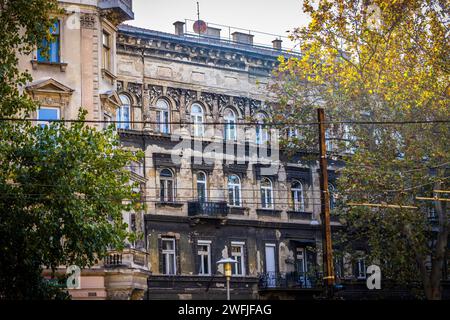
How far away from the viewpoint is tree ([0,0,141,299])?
33594 mm

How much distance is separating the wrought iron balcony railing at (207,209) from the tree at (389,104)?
5.68 metres

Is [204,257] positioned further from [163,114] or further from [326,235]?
[326,235]

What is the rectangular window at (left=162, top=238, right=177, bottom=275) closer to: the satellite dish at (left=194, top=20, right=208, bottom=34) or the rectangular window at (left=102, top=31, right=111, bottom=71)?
the rectangular window at (left=102, top=31, right=111, bottom=71)

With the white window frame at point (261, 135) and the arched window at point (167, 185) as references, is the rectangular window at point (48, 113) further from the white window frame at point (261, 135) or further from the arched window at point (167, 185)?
the white window frame at point (261, 135)

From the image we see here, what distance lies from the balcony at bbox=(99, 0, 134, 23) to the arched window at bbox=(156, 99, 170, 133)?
7686 mm

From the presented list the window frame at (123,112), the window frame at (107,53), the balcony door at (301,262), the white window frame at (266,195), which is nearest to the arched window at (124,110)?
the window frame at (123,112)

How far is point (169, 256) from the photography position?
52.1m

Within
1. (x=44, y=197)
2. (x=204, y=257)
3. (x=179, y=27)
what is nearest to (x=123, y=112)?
(x=179, y=27)

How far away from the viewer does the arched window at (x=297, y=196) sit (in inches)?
2296

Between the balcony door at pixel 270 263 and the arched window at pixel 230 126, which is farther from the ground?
the arched window at pixel 230 126

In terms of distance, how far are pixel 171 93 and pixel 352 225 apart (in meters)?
10.9

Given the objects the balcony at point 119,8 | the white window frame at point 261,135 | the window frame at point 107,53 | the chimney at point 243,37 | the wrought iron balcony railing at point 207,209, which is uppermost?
the chimney at point 243,37
